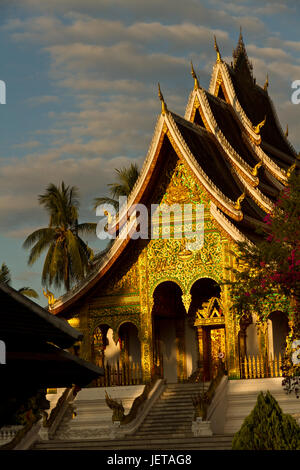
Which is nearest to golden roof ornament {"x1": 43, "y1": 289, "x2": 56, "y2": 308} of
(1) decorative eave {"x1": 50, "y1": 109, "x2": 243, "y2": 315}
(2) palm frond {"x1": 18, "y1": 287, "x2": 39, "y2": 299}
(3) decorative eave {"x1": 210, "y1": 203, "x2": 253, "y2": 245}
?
(1) decorative eave {"x1": 50, "y1": 109, "x2": 243, "y2": 315}

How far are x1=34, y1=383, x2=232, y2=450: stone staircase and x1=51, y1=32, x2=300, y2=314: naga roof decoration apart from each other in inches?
138

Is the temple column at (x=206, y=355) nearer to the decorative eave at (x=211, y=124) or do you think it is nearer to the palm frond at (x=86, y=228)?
the decorative eave at (x=211, y=124)

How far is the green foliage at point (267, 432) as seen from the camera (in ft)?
39.5

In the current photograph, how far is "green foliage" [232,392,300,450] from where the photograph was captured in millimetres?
12039

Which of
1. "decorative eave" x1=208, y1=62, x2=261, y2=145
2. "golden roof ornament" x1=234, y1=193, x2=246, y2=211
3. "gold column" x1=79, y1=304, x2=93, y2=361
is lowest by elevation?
"gold column" x1=79, y1=304, x2=93, y2=361

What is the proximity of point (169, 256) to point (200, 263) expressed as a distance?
35.2 inches

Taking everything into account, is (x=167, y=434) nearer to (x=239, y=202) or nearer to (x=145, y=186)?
(x=239, y=202)

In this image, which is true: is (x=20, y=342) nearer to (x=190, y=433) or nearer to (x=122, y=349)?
(x=190, y=433)

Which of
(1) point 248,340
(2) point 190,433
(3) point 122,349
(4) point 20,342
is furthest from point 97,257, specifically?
(4) point 20,342

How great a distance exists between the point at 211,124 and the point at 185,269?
173 inches

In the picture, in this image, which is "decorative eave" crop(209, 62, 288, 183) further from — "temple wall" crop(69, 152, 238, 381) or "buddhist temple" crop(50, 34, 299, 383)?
"temple wall" crop(69, 152, 238, 381)

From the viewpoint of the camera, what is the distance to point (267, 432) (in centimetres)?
1209

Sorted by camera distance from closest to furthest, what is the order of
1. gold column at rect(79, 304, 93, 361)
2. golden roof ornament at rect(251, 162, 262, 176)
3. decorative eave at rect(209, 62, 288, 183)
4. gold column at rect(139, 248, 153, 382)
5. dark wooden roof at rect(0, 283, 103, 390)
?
1. dark wooden roof at rect(0, 283, 103, 390)
2. gold column at rect(139, 248, 153, 382)
3. golden roof ornament at rect(251, 162, 262, 176)
4. gold column at rect(79, 304, 93, 361)
5. decorative eave at rect(209, 62, 288, 183)

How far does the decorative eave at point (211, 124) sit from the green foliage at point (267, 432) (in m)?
11.6
